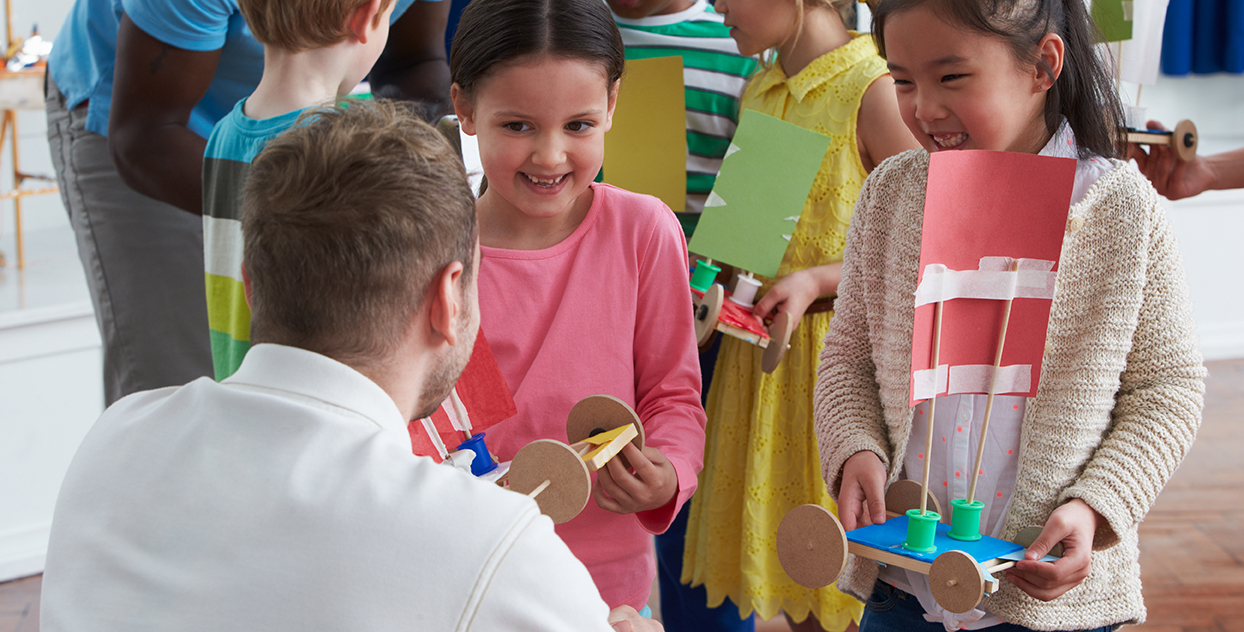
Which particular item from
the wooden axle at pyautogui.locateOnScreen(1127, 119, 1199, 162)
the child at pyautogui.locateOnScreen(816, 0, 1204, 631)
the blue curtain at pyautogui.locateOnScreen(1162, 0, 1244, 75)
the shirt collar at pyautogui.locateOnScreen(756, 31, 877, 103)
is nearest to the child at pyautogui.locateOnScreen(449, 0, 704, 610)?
the child at pyautogui.locateOnScreen(816, 0, 1204, 631)

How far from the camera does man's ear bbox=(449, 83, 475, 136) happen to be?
100cm

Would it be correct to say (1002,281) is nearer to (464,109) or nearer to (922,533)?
(922,533)

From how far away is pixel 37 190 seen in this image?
2.62 metres

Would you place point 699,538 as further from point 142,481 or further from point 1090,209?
point 142,481

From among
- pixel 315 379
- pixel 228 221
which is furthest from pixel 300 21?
pixel 315 379

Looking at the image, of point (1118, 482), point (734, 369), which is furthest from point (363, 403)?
point (734, 369)

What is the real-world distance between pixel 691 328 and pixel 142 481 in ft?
1.92

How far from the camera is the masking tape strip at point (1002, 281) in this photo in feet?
2.62

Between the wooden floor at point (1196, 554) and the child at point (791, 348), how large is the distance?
2.08 feet

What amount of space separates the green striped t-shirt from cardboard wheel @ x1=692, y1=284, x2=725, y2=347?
0.56m

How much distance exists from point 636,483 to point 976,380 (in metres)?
0.32

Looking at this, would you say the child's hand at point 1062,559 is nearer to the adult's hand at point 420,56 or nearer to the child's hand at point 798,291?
the child's hand at point 798,291

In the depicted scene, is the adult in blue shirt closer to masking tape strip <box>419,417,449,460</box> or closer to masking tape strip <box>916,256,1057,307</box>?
masking tape strip <box>419,417,449,460</box>

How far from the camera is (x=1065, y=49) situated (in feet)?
2.84
